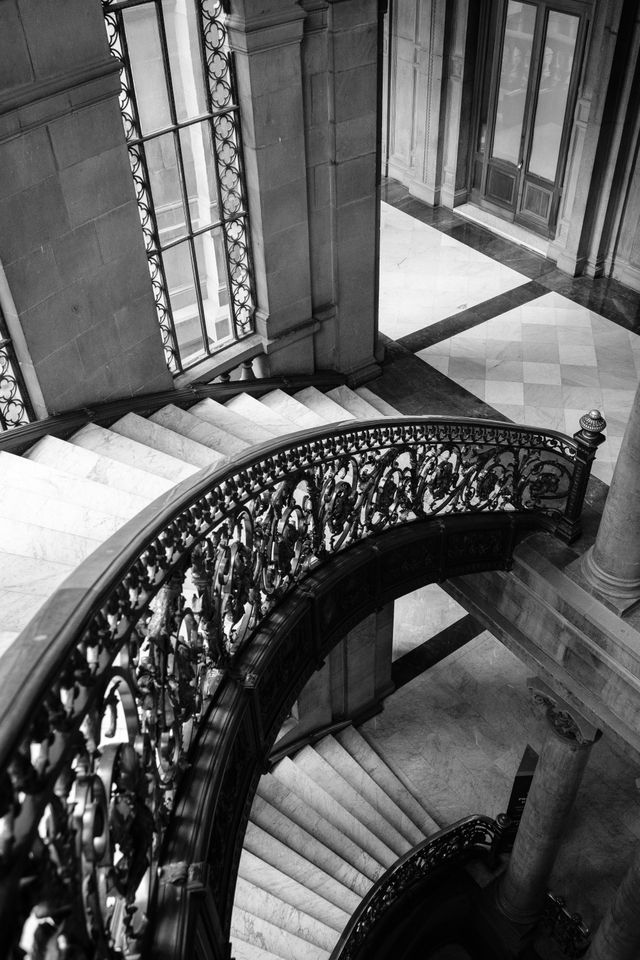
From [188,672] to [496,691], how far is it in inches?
265

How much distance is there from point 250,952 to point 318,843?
1.18 meters

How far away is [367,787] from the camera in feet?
27.9

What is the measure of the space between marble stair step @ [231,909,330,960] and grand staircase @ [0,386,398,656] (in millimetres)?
3911

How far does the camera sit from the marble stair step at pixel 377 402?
8.59 metres

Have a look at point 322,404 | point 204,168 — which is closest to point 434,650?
point 322,404

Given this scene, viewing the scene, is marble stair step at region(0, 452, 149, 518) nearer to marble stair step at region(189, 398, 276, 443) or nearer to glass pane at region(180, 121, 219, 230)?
marble stair step at region(189, 398, 276, 443)

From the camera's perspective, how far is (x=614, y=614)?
534 centimetres

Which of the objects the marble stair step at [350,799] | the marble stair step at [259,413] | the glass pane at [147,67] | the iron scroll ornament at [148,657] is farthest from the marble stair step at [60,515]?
the glass pane at [147,67]

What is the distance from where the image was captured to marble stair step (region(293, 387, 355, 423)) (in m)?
8.08

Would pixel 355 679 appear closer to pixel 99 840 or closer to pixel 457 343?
pixel 457 343

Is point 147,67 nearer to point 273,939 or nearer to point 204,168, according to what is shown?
point 204,168

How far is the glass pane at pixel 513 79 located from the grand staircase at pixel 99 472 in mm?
5416

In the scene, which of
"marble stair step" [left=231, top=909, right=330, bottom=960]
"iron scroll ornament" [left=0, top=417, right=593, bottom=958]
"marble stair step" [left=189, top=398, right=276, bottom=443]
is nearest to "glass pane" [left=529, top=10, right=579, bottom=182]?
"marble stair step" [left=189, top=398, right=276, bottom=443]

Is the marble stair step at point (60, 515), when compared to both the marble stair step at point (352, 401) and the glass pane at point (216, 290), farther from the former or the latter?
the marble stair step at point (352, 401)
